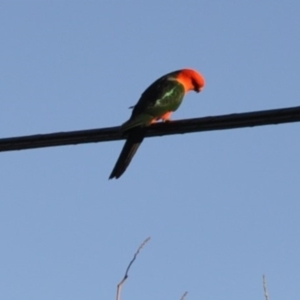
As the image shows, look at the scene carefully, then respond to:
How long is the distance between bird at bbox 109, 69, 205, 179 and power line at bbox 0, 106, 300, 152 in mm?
613

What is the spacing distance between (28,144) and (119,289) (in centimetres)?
130

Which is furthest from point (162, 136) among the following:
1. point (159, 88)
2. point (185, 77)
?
point (185, 77)

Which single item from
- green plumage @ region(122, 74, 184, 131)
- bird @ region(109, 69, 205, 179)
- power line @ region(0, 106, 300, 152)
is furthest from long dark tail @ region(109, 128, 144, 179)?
power line @ region(0, 106, 300, 152)

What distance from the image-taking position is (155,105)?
802cm

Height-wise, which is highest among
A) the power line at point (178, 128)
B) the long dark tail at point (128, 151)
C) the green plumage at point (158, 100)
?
the green plumage at point (158, 100)

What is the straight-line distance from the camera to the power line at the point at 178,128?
4754mm

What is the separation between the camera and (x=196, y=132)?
5086 mm

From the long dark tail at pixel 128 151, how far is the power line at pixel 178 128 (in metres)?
1.27

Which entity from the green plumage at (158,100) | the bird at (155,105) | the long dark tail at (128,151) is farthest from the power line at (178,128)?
the green plumage at (158,100)

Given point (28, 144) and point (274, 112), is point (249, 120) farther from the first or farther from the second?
point (28, 144)

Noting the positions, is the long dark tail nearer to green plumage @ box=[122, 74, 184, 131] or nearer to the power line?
green plumage @ box=[122, 74, 184, 131]

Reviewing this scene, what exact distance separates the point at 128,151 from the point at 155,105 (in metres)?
1.33

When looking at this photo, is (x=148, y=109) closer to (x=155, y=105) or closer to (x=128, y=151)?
(x=155, y=105)

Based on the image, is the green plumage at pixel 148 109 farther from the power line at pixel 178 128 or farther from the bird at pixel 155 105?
the power line at pixel 178 128
